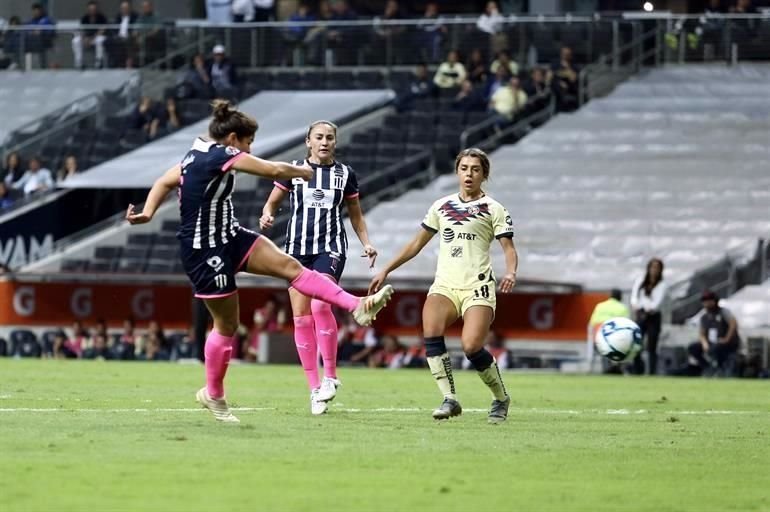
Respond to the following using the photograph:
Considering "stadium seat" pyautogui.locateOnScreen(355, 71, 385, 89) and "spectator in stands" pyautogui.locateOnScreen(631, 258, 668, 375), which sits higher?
"stadium seat" pyautogui.locateOnScreen(355, 71, 385, 89)

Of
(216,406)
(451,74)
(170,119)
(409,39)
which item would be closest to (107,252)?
(170,119)

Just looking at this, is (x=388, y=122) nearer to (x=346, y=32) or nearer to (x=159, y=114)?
(x=346, y=32)

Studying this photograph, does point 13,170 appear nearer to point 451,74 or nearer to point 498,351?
point 451,74

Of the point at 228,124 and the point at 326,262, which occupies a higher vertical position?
the point at 228,124

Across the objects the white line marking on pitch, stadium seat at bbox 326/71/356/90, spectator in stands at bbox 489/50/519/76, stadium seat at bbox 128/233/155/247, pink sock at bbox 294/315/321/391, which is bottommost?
stadium seat at bbox 128/233/155/247

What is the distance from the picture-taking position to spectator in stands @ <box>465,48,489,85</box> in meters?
36.2

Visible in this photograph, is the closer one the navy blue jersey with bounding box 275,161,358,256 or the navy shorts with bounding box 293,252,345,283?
the navy shorts with bounding box 293,252,345,283

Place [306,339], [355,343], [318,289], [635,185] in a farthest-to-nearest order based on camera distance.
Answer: [635,185] → [355,343] → [306,339] → [318,289]

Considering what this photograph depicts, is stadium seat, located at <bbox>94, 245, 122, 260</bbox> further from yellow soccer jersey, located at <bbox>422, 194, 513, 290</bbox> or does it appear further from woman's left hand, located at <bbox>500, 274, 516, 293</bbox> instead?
woman's left hand, located at <bbox>500, 274, 516, 293</bbox>

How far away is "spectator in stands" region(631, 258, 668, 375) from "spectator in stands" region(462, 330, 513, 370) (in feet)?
7.66

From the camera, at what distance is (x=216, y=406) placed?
42.3ft

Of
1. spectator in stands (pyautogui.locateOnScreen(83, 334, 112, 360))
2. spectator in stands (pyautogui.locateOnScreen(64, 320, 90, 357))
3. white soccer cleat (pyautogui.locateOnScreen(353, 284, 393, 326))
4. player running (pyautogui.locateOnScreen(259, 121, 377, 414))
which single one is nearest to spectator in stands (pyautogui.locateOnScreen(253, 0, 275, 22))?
spectator in stands (pyautogui.locateOnScreen(64, 320, 90, 357))

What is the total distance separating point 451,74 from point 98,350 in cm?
972

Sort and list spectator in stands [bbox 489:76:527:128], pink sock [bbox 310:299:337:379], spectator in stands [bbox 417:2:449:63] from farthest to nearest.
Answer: spectator in stands [bbox 417:2:449:63], spectator in stands [bbox 489:76:527:128], pink sock [bbox 310:299:337:379]
